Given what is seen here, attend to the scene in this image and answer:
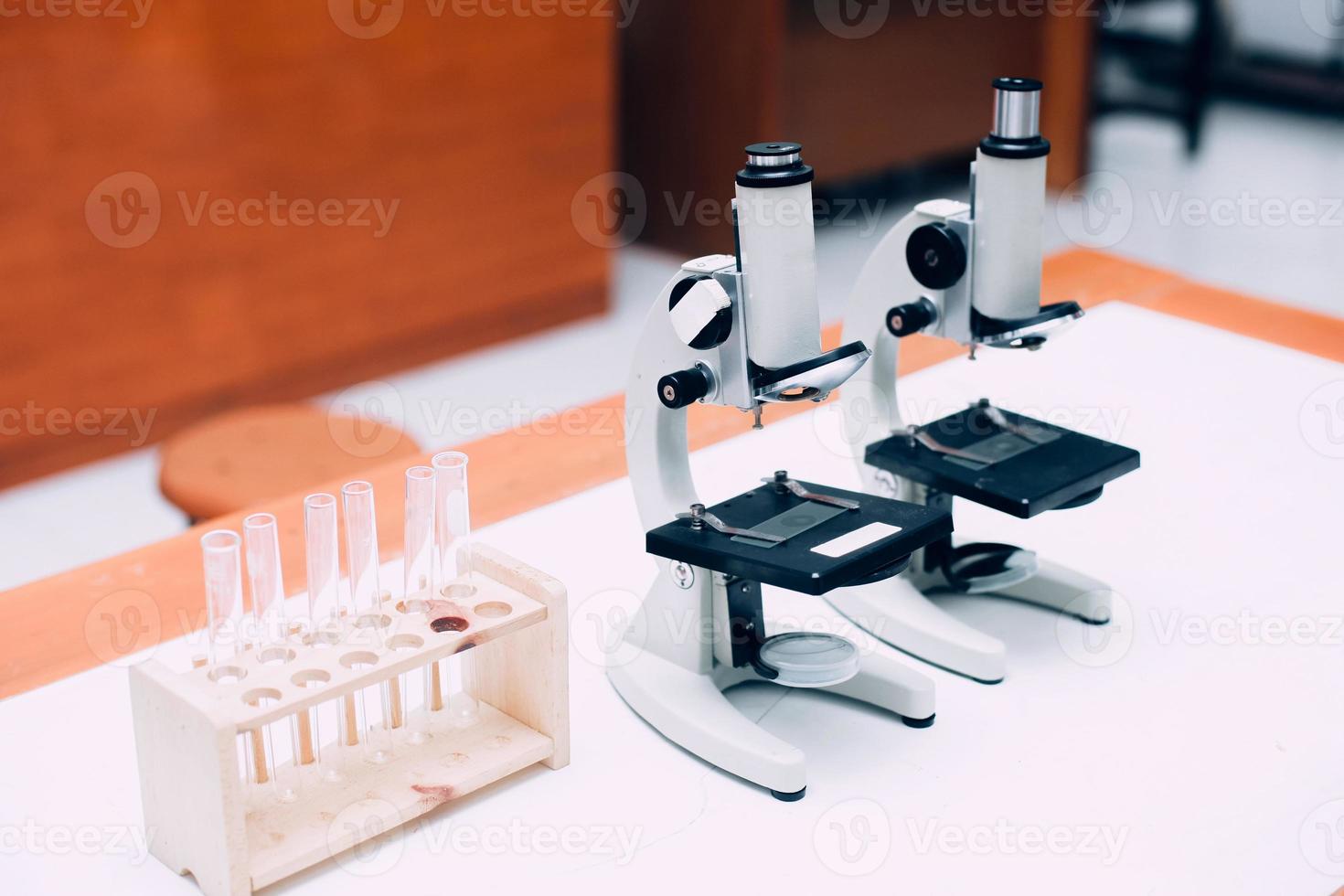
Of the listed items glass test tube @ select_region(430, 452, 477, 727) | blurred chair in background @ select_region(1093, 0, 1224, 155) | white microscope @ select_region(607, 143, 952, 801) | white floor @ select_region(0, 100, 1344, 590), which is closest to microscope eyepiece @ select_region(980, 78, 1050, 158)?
white microscope @ select_region(607, 143, 952, 801)

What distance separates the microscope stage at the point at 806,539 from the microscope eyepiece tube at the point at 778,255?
0.19 metres

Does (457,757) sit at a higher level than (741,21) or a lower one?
lower

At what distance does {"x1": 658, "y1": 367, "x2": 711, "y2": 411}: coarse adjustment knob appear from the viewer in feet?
5.27

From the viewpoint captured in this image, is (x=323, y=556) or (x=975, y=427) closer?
(x=323, y=556)

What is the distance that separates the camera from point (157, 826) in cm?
146

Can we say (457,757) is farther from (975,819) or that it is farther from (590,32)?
(590,32)

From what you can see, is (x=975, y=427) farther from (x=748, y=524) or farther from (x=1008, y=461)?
(x=748, y=524)

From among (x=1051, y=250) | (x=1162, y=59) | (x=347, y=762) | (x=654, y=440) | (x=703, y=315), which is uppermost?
(x=1162, y=59)

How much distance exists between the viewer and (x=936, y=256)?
1868 mm

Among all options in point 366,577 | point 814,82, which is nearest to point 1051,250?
point 814,82

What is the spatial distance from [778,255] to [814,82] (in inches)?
154

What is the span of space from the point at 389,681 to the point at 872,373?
76cm

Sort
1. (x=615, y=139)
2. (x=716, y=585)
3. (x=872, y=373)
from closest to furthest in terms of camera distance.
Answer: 1. (x=716, y=585)
2. (x=872, y=373)
3. (x=615, y=139)

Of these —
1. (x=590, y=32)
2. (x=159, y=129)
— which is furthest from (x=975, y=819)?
(x=590, y=32)
